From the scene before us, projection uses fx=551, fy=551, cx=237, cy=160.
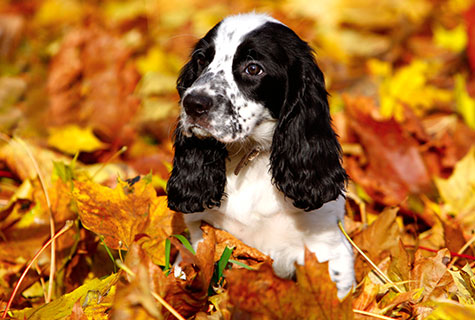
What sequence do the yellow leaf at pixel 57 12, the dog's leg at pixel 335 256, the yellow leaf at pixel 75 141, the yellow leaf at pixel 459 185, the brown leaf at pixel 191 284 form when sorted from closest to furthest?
the brown leaf at pixel 191 284 < the dog's leg at pixel 335 256 < the yellow leaf at pixel 459 185 < the yellow leaf at pixel 75 141 < the yellow leaf at pixel 57 12

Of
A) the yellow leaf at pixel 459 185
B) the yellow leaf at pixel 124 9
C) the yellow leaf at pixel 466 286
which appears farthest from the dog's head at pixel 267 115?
the yellow leaf at pixel 124 9

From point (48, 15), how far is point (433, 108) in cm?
474

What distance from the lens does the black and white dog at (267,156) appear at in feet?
8.38

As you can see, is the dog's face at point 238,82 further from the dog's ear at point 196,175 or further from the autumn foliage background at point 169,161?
the autumn foliage background at point 169,161

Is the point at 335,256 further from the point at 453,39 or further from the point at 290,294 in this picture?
the point at 453,39

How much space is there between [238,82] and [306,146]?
438 mm

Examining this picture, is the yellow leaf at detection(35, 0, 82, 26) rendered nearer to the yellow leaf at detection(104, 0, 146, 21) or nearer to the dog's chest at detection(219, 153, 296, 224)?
the yellow leaf at detection(104, 0, 146, 21)

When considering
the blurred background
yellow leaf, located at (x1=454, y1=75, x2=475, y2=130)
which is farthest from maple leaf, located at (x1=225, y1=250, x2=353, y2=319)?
yellow leaf, located at (x1=454, y1=75, x2=475, y2=130)

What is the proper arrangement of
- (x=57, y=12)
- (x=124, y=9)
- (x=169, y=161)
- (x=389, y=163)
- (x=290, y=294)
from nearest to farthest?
1. (x=290, y=294)
2. (x=389, y=163)
3. (x=169, y=161)
4. (x=57, y=12)
5. (x=124, y=9)

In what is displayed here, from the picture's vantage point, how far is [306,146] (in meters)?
2.59

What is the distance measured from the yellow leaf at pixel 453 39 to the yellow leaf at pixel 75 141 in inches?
163

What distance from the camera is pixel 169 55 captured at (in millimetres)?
5977

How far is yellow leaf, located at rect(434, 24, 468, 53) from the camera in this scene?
606 centimetres

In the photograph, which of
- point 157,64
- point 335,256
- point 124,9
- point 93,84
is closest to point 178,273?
point 335,256
